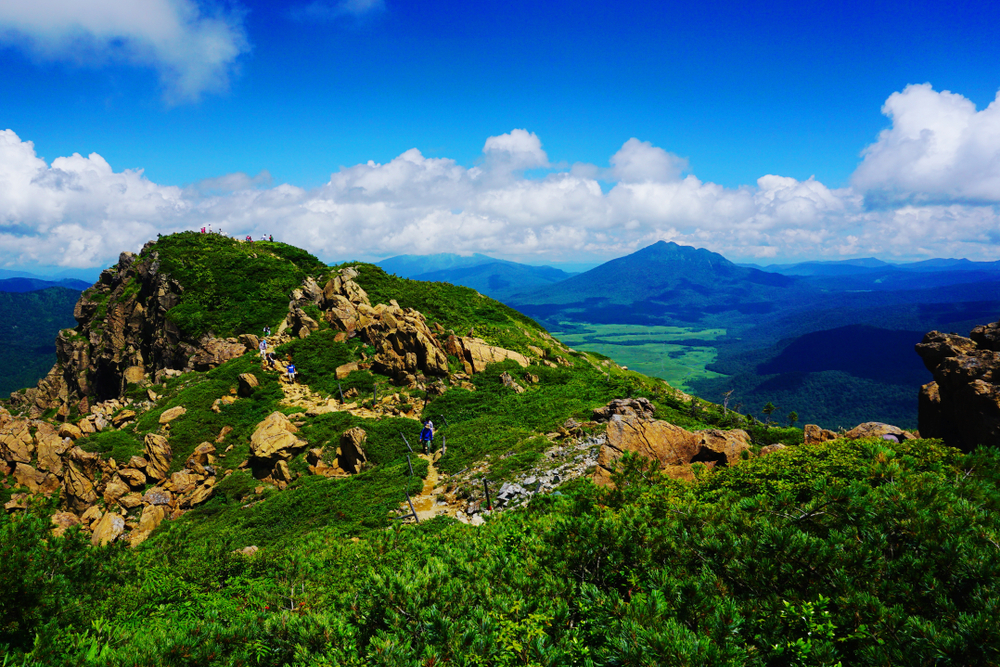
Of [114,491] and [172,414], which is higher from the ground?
[172,414]

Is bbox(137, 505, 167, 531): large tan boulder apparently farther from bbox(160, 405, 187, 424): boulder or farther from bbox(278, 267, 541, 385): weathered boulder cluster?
bbox(278, 267, 541, 385): weathered boulder cluster

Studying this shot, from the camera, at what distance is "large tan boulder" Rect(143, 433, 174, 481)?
2620cm

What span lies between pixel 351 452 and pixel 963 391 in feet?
92.2

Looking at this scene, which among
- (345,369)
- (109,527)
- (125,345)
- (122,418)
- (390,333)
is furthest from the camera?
(125,345)

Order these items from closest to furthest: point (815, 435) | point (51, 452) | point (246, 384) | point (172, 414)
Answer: point (815, 435) < point (51, 452) < point (172, 414) < point (246, 384)

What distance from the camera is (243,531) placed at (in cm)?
1977

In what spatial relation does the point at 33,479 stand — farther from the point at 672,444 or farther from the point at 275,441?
the point at 672,444

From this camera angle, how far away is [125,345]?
4547cm

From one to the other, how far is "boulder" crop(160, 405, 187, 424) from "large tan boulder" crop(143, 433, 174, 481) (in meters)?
2.22

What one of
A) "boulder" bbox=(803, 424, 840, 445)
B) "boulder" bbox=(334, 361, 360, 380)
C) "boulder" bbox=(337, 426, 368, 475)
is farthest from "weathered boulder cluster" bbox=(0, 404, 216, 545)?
"boulder" bbox=(803, 424, 840, 445)

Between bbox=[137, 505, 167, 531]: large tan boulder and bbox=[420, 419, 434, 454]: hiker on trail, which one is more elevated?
bbox=[420, 419, 434, 454]: hiker on trail

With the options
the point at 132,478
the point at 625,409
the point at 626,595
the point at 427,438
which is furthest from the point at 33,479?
the point at 625,409

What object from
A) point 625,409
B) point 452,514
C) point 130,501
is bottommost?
point 130,501

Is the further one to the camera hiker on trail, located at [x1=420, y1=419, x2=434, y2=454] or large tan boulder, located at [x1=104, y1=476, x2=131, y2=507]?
hiker on trail, located at [x1=420, y1=419, x2=434, y2=454]
